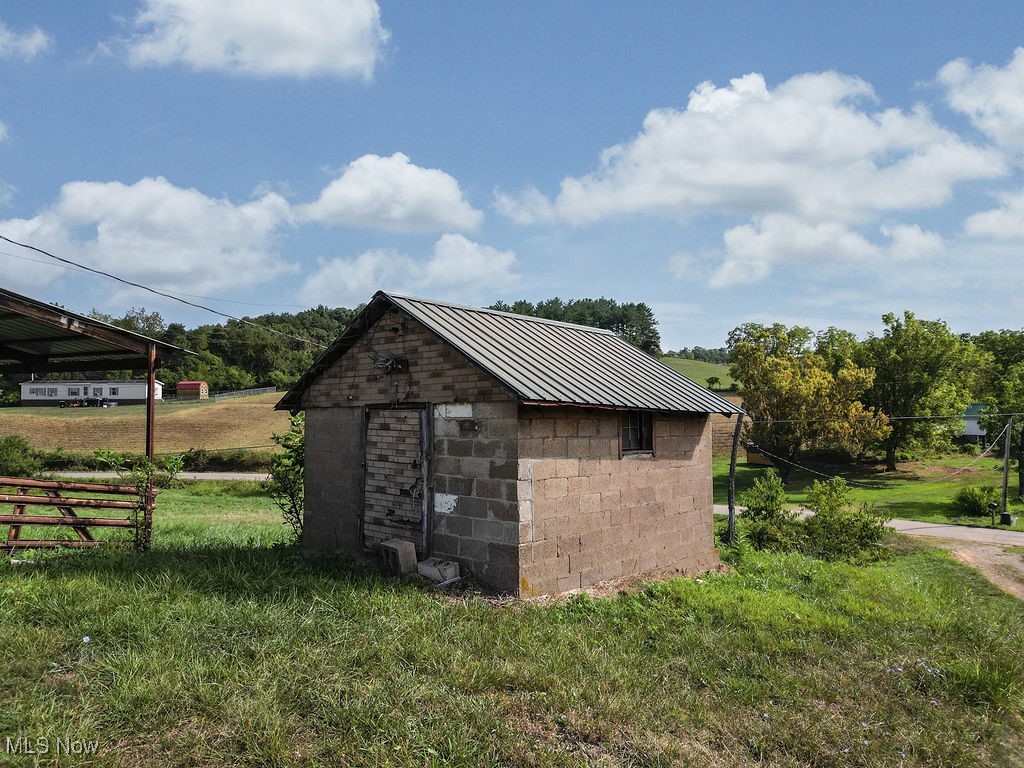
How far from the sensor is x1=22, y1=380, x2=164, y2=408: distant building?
226 ft

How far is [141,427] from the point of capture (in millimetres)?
50625

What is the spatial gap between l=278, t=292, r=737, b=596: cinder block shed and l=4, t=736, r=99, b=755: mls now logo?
503 cm

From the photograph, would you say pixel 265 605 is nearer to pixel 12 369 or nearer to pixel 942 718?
pixel 942 718

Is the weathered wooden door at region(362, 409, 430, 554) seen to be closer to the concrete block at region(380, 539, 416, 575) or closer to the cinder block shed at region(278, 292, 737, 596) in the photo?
the cinder block shed at region(278, 292, 737, 596)

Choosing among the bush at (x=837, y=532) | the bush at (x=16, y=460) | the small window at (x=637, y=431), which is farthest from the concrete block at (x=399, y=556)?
the bush at (x=16, y=460)

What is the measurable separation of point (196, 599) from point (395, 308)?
499cm

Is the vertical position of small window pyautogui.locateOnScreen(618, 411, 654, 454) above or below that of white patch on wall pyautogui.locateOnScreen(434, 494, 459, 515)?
above

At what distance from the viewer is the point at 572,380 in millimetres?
9703

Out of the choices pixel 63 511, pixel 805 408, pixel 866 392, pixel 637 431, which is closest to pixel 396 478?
pixel 637 431

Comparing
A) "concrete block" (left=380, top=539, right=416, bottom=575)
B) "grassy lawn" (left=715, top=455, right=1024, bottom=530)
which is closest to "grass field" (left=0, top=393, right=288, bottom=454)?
"grassy lawn" (left=715, top=455, right=1024, bottom=530)

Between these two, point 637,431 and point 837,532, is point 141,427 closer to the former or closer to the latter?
point 637,431

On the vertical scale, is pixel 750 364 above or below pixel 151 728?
above

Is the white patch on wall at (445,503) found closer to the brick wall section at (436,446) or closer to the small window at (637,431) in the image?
the brick wall section at (436,446)

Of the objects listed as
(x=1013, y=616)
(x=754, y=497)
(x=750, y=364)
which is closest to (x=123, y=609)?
(x=1013, y=616)
